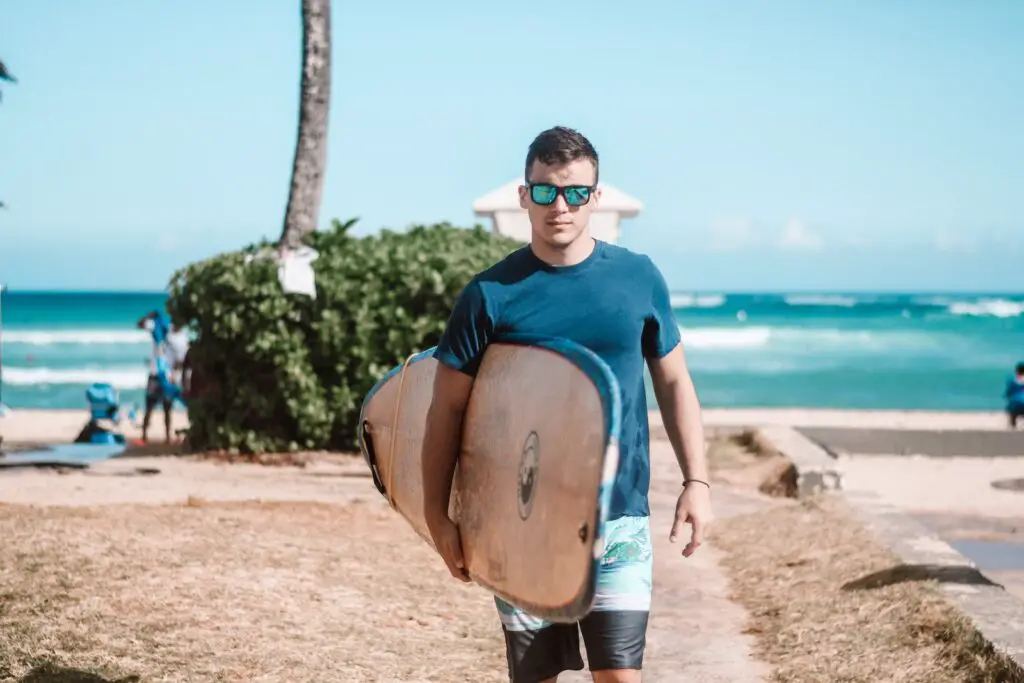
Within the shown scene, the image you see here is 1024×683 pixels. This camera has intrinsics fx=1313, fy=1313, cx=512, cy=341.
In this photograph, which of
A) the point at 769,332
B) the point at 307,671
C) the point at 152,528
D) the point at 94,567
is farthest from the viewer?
the point at 769,332

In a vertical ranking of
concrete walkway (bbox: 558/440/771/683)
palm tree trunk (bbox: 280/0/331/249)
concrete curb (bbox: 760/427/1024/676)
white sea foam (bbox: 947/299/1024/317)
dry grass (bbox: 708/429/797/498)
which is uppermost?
palm tree trunk (bbox: 280/0/331/249)

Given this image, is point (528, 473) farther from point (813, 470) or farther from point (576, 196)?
point (813, 470)

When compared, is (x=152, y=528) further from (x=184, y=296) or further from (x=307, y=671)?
(x=184, y=296)

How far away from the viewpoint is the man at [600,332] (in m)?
3.26

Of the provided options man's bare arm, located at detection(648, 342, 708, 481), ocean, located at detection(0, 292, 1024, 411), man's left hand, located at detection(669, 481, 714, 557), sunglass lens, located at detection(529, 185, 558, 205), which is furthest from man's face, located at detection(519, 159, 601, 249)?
ocean, located at detection(0, 292, 1024, 411)

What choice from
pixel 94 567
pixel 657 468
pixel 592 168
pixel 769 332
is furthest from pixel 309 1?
pixel 769 332

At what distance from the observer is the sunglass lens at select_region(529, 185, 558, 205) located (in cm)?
329

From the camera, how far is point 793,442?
1141 cm

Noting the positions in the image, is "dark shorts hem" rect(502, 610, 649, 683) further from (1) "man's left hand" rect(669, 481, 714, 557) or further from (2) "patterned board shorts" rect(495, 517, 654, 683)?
(1) "man's left hand" rect(669, 481, 714, 557)

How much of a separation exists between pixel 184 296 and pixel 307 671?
22.1 ft

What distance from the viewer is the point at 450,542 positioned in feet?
11.7

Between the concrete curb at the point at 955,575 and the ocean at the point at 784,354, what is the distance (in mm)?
19075

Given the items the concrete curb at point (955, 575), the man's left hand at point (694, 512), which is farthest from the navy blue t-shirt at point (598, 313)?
the concrete curb at point (955, 575)

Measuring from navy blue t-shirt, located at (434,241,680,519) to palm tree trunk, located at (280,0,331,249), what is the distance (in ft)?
28.6
